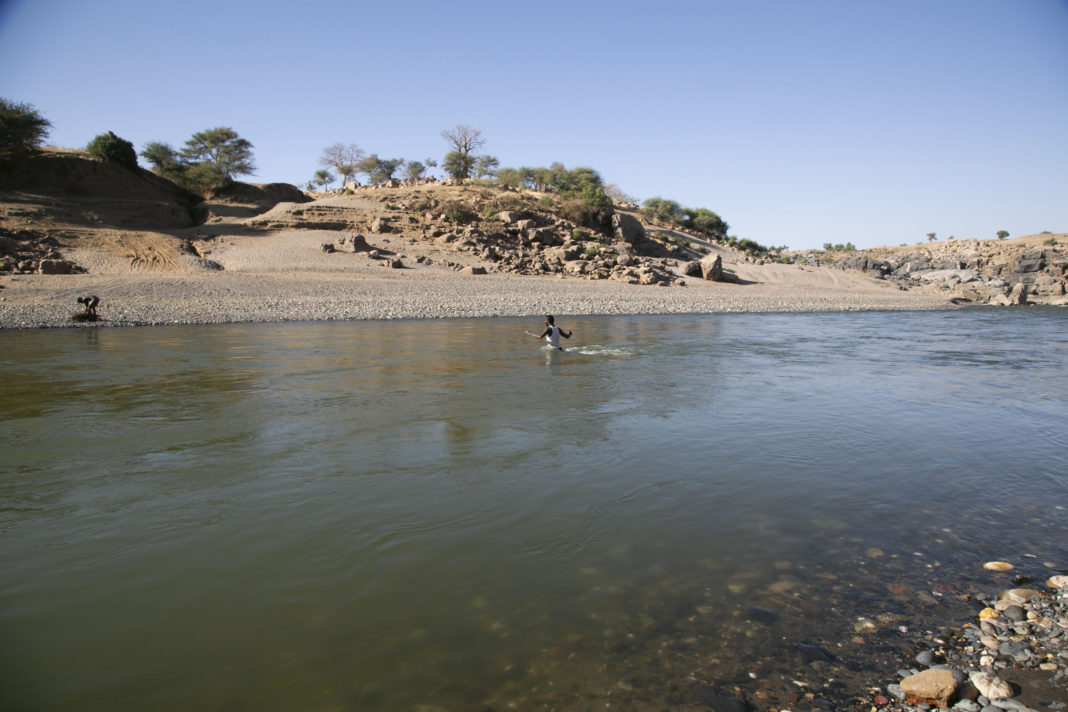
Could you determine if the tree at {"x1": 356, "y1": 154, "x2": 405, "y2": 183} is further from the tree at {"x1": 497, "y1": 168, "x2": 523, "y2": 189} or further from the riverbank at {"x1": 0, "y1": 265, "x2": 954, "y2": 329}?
the riverbank at {"x1": 0, "y1": 265, "x2": 954, "y2": 329}

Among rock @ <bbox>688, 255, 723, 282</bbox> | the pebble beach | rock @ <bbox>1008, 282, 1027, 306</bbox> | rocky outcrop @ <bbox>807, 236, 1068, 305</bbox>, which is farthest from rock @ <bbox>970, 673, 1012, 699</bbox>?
rock @ <bbox>1008, 282, 1027, 306</bbox>

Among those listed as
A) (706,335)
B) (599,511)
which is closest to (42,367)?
(599,511)

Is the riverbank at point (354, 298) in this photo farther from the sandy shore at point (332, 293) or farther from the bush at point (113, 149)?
the bush at point (113, 149)

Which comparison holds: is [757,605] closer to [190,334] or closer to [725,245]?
[190,334]

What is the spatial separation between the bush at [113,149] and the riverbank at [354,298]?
57.1 feet

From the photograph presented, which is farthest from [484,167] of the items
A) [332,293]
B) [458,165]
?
[332,293]

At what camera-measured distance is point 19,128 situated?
37531 millimetres

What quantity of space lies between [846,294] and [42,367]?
42940 millimetres

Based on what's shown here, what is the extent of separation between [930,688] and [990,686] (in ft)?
1.23

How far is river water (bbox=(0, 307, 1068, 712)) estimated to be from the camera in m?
3.41

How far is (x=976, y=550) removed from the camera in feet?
15.8

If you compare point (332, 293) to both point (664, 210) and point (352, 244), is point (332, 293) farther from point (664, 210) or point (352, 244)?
Result: point (664, 210)

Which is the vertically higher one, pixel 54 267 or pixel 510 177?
pixel 510 177

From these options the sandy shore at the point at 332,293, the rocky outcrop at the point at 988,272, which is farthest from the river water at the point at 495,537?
the rocky outcrop at the point at 988,272
